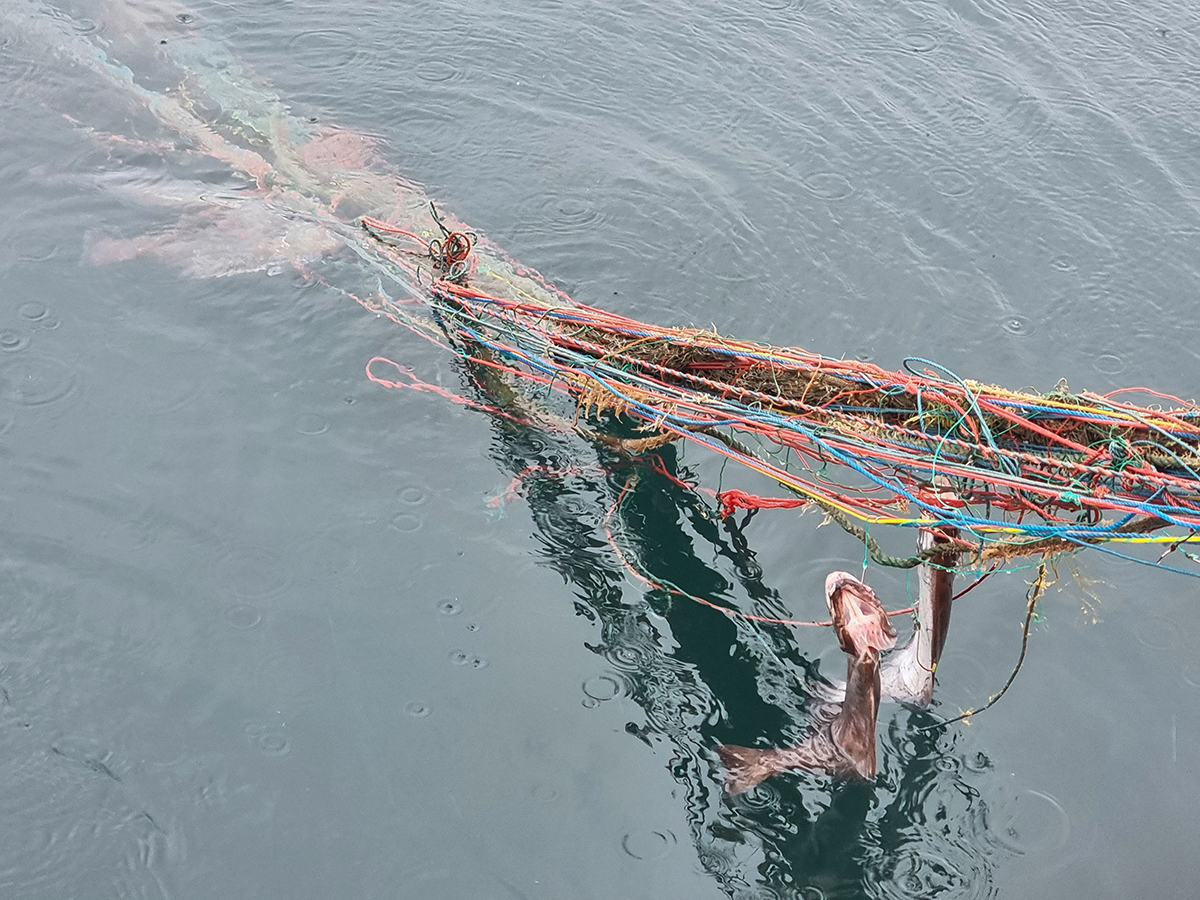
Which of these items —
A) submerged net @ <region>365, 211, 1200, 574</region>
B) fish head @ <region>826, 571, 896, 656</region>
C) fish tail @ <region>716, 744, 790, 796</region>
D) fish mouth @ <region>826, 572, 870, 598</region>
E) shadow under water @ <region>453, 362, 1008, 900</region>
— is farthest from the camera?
fish tail @ <region>716, 744, 790, 796</region>

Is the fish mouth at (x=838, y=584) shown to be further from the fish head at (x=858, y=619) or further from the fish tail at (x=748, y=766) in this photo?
the fish tail at (x=748, y=766)

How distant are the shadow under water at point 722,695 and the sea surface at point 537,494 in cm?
3

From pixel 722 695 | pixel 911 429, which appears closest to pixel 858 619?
pixel 911 429

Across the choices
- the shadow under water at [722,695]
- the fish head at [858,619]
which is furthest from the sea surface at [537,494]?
the fish head at [858,619]

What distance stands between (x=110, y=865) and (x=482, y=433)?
3812 millimetres

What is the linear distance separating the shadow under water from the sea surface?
0.09 ft

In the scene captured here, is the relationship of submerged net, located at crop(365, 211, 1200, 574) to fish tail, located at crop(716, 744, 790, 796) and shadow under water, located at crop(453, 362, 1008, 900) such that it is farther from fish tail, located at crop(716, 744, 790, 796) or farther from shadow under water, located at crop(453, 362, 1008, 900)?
fish tail, located at crop(716, 744, 790, 796)

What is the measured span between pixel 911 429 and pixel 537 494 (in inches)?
121

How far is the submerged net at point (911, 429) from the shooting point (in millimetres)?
4254

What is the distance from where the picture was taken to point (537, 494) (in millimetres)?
7172

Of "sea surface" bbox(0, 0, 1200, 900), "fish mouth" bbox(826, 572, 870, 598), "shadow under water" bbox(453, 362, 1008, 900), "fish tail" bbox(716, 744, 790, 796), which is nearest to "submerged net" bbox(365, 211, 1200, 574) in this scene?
"fish mouth" bbox(826, 572, 870, 598)

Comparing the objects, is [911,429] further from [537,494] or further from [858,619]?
[537,494]

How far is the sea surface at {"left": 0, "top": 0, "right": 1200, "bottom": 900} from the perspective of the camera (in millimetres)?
5520

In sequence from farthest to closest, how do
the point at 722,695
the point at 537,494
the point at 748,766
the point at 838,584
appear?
the point at 537,494, the point at 722,695, the point at 748,766, the point at 838,584
